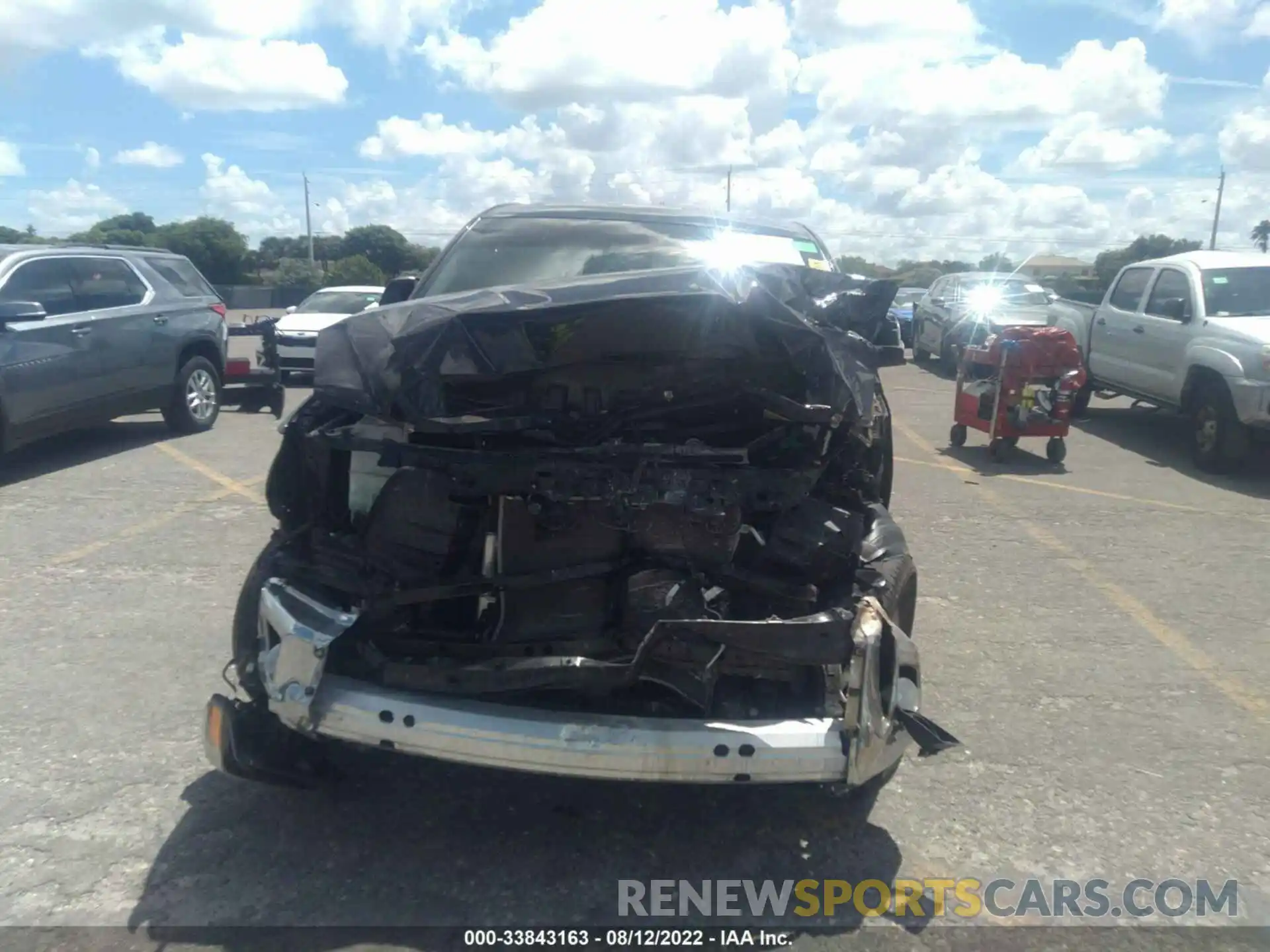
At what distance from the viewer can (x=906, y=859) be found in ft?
11.1

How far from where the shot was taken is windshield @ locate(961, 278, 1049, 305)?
18.4 metres

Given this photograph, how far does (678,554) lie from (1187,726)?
97.3 inches

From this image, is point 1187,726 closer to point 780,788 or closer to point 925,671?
point 925,671

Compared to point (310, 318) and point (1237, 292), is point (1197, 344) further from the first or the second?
point (310, 318)

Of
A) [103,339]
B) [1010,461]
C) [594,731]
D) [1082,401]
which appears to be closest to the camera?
[594,731]

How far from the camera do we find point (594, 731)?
9.67 ft

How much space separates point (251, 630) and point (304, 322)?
14.6 m

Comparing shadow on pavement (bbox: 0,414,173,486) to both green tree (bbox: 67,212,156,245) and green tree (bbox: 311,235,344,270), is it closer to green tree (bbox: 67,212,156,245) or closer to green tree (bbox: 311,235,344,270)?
green tree (bbox: 67,212,156,245)

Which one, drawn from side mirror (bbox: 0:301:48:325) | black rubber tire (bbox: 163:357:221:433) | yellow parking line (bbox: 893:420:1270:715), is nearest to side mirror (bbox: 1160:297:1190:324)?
yellow parking line (bbox: 893:420:1270:715)

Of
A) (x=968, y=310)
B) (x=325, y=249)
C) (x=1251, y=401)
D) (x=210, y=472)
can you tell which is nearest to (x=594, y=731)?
(x=210, y=472)

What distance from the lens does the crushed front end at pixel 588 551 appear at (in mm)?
3066

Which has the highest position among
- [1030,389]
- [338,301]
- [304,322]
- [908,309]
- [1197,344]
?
[1197,344]

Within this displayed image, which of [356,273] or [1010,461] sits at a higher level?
[1010,461]

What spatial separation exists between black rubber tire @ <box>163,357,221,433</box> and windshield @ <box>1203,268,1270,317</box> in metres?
9.76
